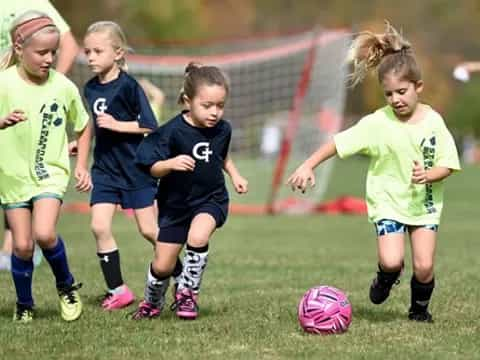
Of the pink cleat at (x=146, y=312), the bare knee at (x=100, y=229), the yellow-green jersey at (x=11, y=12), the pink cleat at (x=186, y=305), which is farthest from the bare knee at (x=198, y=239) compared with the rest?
the yellow-green jersey at (x=11, y=12)

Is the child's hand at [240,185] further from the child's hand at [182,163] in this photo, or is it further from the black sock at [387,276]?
the black sock at [387,276]

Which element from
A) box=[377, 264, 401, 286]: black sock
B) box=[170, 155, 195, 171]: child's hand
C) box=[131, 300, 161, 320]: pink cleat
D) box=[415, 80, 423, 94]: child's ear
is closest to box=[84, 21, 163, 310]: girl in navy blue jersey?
box=[131, 300, 161, 320]: pink cleat

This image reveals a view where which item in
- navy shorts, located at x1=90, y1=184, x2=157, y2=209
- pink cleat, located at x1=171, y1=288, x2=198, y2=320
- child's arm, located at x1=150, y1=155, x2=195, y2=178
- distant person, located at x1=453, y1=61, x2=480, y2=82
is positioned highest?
distant person, located at x1=453, y1=61, x2=480, y2=82

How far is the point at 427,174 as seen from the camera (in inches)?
267

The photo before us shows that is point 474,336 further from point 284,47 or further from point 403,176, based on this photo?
point 284,47

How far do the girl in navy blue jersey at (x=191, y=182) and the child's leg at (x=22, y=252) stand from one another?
700 mm

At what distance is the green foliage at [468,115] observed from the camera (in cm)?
6216

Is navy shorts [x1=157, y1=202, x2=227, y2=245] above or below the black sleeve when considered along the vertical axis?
below

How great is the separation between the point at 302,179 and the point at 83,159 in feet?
5.13

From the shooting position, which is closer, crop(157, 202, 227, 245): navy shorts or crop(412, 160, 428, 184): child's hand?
crop(412, 160, 428, 184): child's hand

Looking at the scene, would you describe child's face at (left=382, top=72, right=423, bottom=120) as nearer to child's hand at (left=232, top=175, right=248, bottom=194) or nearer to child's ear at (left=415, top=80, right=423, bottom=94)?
child's ear at (left=415, top=80, right=423, bottom=94)

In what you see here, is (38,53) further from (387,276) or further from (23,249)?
(387,276)

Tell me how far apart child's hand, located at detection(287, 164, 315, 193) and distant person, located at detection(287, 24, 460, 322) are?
314mm

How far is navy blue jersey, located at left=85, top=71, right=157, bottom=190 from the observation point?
8.05 metres
